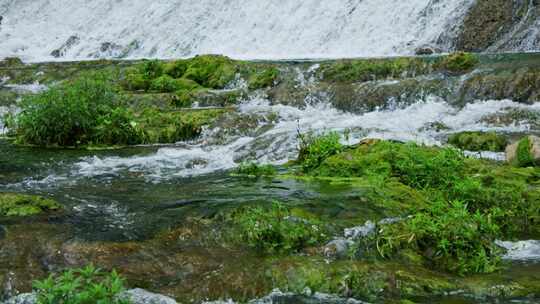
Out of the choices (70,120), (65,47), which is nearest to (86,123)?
(70,120)

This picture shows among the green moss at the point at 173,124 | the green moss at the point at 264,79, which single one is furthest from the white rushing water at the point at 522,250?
the green moss at the point at 264,79

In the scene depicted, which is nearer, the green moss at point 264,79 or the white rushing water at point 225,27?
the green moss at point 264,79

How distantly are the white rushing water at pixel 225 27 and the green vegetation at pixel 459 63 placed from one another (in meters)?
5.13

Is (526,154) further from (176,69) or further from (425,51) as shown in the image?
(176,69)

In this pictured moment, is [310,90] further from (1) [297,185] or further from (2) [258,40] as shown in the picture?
(2) [258,40]

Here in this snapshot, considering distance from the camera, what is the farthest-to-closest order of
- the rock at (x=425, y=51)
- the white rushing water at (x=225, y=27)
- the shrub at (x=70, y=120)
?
the white rushing water at (x=225, y=27)
the rock at (x=425, y=51)
the shrub at (x=70, y=120)

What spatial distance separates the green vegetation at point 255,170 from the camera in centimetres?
Answer: 846

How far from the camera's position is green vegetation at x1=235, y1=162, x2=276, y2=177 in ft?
27.8

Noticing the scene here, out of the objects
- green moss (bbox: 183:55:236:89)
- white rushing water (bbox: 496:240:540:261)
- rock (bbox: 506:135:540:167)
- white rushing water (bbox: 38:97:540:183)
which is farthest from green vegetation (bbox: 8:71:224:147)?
white rushing water (bbox: 496:240:540:261)

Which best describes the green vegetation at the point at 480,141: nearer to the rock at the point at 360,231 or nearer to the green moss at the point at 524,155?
the green moss at the point at 524,155

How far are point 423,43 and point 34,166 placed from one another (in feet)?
44.1

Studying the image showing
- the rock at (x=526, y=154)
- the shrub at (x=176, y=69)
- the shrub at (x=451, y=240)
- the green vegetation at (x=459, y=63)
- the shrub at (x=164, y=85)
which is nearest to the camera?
the shrub at (x=451, y=240)

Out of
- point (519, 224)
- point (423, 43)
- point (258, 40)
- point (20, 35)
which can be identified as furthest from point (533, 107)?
point (20, 35)

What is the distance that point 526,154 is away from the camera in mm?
8250
